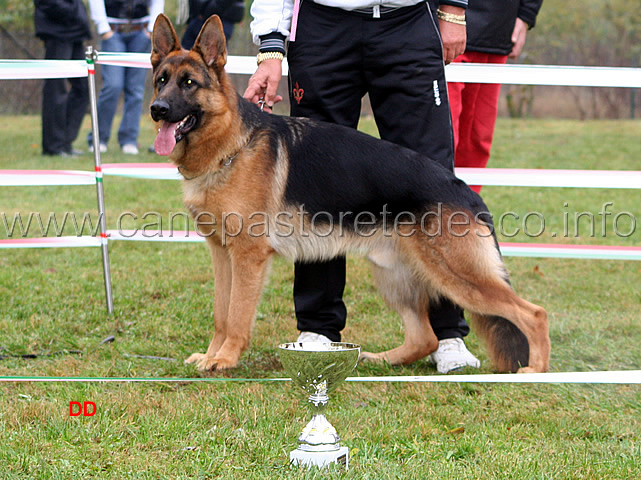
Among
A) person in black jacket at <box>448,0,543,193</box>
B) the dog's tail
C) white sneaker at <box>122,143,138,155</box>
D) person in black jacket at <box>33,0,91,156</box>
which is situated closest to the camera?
the dog's tail

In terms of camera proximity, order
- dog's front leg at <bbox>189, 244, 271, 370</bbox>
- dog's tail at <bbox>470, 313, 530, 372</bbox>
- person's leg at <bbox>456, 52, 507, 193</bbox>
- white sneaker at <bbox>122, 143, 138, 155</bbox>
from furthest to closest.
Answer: white sneaker at <bbox>122, 143, 138, 155</bbox> → person's leg at <bbox>456, 52, 507, 193</bbox> → dog's front leg at <bbox>189, 244, 271, 370</bbox> → dog's tail at <bbox>470, 313, 530, 372</bbox>

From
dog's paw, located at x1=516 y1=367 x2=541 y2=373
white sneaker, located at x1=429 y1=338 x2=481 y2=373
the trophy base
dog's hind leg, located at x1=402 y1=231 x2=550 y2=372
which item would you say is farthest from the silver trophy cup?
white sneaker, located at x1=429 y1=338 x2=481 y2=373

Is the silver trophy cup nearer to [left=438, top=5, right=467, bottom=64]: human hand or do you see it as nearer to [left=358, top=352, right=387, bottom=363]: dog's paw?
[left=358, top=352, right=387, bottom=363]: dog's paw

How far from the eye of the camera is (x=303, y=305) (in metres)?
3.76

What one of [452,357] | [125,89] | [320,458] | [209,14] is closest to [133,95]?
[125,89]

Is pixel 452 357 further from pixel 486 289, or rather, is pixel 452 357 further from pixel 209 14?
pixel 209 14

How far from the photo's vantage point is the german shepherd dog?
3.30m

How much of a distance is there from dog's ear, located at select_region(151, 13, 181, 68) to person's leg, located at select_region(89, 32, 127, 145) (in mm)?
6558

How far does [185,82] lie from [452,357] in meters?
1.97

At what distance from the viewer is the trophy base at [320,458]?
2256mm

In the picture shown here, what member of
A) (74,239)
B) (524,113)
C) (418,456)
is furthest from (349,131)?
(524,113)

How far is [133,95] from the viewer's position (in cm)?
995

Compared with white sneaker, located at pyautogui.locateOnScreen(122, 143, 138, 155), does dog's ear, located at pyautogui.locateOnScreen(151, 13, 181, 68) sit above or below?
above

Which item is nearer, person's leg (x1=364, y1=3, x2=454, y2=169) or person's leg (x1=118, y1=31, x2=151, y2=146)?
person's leg (x1=364, y1=3, x2=454, y2=169)
